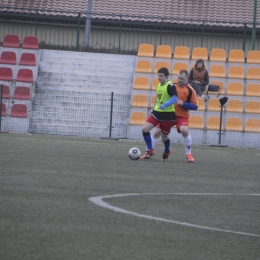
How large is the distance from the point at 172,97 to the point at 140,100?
9.61m

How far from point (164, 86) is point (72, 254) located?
9.40 meters

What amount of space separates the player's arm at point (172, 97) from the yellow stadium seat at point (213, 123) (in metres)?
8.84

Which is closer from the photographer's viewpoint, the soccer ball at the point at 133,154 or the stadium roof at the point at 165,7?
the soccer ball at the point at 133,154

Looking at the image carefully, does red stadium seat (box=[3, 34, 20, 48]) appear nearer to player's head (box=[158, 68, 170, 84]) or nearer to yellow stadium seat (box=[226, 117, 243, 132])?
yellow stadium seat (box=[226, 117, 243, 132])

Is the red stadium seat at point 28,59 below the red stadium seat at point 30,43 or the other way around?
below

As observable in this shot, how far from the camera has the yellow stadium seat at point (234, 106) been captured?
937 inches

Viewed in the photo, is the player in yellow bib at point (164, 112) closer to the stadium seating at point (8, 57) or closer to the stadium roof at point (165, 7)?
the stadium seating at point (8, 57)

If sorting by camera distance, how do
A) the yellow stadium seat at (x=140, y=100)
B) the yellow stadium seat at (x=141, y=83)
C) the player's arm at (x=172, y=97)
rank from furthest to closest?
1. the yellow stadium seat at (x=141, y=83)
2. the yellow stadium seat at (x=140, y=100)
3. the player's arm at (x=172, y=97)

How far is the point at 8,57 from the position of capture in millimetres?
25875

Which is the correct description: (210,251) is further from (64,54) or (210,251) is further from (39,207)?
(64,54)

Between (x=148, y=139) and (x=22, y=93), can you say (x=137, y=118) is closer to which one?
(x=22, y=93)

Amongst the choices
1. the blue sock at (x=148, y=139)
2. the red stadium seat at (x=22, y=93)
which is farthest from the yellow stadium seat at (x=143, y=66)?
the blue sock at (x=148, y=139)

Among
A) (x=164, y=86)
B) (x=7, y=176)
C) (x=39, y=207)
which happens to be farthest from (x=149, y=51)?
(x=39, y=207)

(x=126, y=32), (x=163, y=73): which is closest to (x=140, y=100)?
(x=126, y=32)
